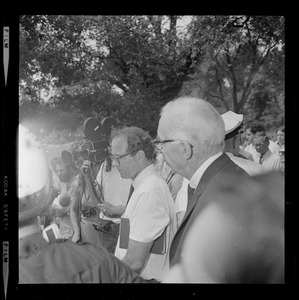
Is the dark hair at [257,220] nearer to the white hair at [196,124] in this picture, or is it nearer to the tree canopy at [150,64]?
the white hair at [196,124]

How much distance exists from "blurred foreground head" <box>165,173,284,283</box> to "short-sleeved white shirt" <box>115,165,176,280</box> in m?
0.14

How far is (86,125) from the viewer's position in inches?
164

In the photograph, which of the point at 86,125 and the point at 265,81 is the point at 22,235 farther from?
the point at 265,81

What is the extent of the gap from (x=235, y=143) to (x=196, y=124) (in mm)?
365

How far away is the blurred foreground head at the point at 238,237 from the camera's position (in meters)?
4.08

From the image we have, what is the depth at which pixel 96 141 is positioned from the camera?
13.7 ft

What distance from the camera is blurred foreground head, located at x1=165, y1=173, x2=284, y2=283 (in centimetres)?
408

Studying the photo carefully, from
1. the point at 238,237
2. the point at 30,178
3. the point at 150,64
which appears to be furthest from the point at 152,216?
the point at 150,64

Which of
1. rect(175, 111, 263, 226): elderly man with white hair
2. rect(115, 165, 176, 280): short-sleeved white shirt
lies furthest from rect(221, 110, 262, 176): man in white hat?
rect(115, 165, 176, 280): short-sleeved white shirt

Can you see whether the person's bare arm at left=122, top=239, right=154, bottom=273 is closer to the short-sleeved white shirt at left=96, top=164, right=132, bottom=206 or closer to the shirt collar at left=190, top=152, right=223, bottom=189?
the short-sleeved white shirt at left=96, top=164, right=132, bottom=206

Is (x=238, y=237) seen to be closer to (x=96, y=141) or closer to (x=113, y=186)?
(x=113, y=186)
